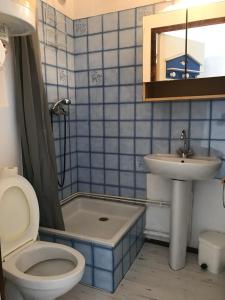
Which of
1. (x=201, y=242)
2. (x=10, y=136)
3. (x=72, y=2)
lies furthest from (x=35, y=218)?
(x=72, y=2)

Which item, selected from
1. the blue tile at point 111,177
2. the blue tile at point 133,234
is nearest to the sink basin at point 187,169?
the blue tile at point 133,234

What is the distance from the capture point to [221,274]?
6.17 feet

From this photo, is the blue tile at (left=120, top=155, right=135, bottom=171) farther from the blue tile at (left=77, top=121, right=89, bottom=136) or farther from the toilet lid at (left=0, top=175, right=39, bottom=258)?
the toilet lid at (left=0, top=175, right=39, bottom=258)

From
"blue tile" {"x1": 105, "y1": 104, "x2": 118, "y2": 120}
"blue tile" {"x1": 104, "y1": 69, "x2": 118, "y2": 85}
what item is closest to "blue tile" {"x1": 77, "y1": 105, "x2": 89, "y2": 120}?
"blue tile" {"x1": 105, "y1": 104, "x2": 118, "y2": 120}

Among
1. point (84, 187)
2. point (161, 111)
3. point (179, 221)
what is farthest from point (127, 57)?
point (179, 221)

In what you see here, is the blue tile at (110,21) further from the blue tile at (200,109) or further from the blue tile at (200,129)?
the blue tile at (200,129)

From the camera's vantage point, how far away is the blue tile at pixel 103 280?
169cm

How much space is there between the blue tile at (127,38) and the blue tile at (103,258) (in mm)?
1614

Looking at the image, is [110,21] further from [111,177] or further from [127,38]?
[111,177]

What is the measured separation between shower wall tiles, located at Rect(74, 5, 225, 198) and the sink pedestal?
1.19 ft

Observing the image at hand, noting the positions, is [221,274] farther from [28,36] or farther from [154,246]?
[28,36]

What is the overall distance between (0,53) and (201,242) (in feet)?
5.98

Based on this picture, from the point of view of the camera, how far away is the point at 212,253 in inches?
73.8

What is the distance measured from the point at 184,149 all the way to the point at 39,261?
131 centimetres
